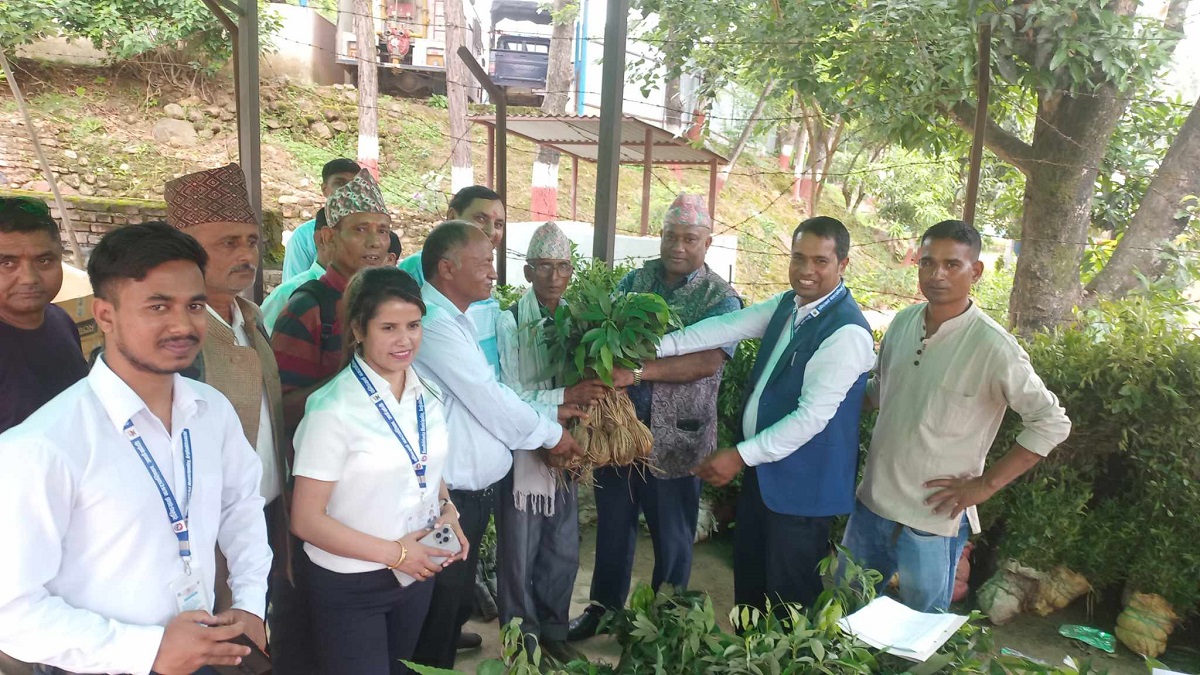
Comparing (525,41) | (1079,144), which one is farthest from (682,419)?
(525,41)

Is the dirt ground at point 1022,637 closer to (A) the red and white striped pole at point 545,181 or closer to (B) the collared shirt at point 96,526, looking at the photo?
(B) the collared shirt at point 96,526

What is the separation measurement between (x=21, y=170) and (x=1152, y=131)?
1519 cm

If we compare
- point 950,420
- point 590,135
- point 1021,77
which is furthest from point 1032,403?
point 590,135

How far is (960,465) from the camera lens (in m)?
2.84

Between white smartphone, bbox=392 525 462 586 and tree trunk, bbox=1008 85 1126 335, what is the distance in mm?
4645

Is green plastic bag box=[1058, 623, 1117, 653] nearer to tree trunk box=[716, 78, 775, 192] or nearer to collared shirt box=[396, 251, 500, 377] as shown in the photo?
collared shirt box=[396, 251, 500, 377]

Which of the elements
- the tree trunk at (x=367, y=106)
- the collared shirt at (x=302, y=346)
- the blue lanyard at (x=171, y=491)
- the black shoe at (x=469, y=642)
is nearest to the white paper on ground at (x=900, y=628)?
the blue lanyard at (x=171, y=491)

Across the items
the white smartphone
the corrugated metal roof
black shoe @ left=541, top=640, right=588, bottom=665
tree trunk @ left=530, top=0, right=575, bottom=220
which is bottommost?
black shoe @ left=541, top=640, right=588, bottom=665

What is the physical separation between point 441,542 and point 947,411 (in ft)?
6.17

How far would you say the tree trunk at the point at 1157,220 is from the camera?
5.30 m

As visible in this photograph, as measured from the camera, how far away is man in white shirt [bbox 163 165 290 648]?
2.22 metres

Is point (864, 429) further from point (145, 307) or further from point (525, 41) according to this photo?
point (525, 41)

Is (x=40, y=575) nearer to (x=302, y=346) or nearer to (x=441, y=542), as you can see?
(x=441, y=542)

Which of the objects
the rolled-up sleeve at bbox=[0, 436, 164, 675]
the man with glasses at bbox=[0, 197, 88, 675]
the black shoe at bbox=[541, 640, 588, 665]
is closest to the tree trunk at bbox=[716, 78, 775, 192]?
the black shoe at bbox=[541, 640, 588, 665]
